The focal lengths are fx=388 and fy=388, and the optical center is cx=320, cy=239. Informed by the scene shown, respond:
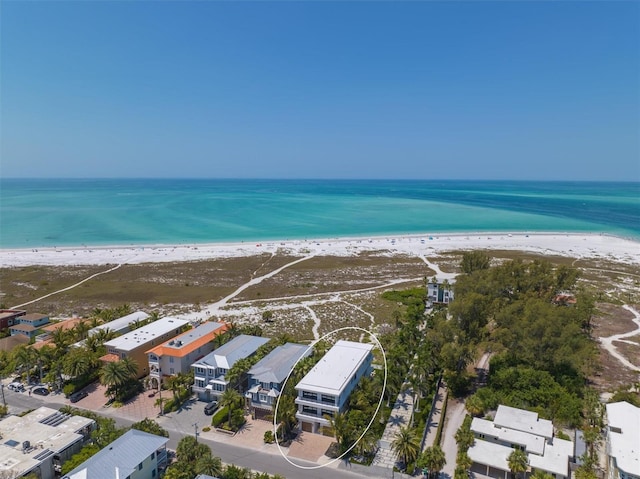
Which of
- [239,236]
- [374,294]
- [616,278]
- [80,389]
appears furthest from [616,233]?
[80,389]

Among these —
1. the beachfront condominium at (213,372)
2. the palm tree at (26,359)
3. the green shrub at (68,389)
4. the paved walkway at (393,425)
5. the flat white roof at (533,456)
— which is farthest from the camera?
the palm tree at (26,359)

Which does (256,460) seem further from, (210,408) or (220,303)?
(220,303)

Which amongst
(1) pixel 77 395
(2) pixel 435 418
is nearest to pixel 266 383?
(2) pixel 435 418

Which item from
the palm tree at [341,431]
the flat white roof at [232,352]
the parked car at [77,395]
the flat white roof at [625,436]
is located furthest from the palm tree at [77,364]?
the flat white roof at [625,436]

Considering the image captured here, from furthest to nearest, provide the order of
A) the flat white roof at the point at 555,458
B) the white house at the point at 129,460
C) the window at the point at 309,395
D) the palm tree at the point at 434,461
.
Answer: the window at the point at 309,395 < the flat white roof at the point at 555,458 < the palm tree at the point at 434,461 < the white house at the point at 129,460

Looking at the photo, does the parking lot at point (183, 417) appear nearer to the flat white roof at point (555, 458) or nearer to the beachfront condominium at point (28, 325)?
the beachfront condominium at point (28, 325)

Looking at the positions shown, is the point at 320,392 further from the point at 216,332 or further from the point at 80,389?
the point at 80,389
